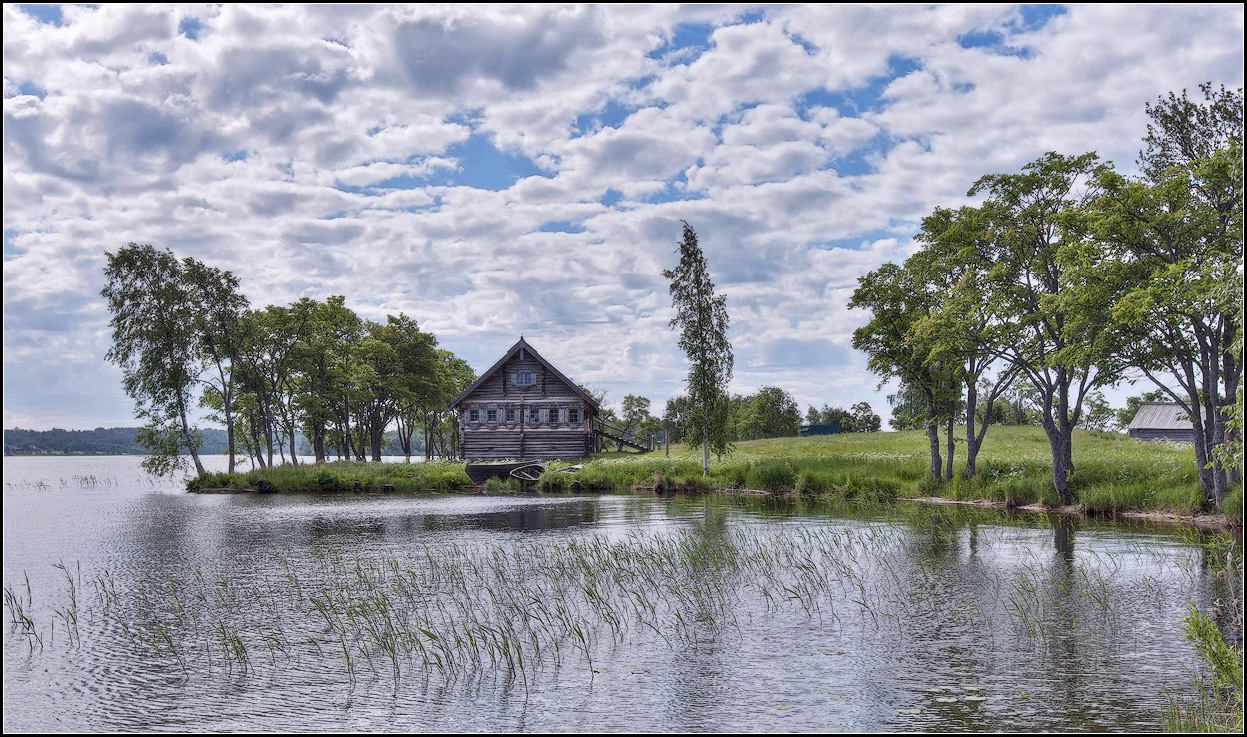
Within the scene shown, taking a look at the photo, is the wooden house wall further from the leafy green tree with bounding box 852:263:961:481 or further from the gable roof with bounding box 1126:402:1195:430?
the gable roof with bounding box 1126:402:1195:430

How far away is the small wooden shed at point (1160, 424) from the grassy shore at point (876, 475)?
10.8m

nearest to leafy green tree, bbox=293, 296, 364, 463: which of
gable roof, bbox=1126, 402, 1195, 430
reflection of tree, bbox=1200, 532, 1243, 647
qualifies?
reflection of tree, bbox=1200, 532, 1243, 647

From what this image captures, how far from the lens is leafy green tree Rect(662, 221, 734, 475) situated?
51250mm

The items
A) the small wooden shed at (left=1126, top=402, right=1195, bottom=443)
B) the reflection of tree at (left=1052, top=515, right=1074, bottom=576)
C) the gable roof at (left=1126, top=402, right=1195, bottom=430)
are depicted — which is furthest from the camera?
the gable roof at (left=1126, top=402, right=1195, bottom=430)

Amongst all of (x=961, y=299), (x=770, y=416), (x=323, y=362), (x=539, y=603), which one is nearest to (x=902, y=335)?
(x=961, y=299)

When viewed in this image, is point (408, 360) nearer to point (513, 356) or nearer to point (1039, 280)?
point (513, 356)

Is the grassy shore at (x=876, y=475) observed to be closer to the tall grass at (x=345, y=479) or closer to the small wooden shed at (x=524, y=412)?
the tall grass at (x=345, y=479)

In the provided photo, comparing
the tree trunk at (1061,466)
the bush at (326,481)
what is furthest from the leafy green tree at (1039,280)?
the bush at (326,481)

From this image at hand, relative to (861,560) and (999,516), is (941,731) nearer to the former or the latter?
(861,560)

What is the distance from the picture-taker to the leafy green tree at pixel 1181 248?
25609 mm

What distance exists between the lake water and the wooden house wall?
3721 centimetres

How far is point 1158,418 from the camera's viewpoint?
230 feet

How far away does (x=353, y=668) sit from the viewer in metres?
12.1

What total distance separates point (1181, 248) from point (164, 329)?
54.0 metres
